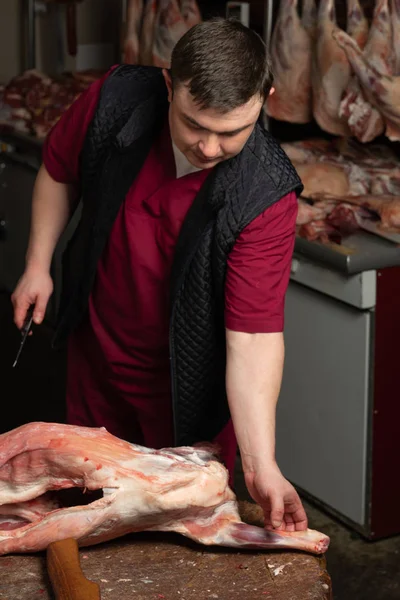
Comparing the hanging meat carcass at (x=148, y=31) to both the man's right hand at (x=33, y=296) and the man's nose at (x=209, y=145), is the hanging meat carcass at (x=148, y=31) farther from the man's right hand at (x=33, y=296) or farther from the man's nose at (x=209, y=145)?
the man's nose at (x=209, y=145)

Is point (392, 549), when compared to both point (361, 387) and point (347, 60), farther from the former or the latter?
point (347, 60)

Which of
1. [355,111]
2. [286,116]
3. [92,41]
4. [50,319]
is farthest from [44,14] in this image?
[355,111]

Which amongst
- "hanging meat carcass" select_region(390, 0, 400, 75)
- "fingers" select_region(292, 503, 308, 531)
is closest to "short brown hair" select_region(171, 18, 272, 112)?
"fingers" select_region(292, 503, 308, 531)

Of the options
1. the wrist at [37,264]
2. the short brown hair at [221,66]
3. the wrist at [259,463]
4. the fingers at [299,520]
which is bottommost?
the fingers at [299,520]

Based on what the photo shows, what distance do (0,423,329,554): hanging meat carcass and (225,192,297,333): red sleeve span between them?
1.13 ft

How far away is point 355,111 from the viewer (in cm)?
404

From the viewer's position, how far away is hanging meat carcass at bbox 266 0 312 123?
430 cm

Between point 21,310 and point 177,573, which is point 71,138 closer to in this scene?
point 21,310

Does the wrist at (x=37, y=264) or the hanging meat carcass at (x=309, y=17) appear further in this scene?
the hanging meat carcass at (x=309, y=17)

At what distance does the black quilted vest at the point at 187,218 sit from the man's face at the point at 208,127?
6.5 inches

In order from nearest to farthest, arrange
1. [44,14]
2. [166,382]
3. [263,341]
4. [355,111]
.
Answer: [263,341] → [166,382] → [355,111] → [44,14]

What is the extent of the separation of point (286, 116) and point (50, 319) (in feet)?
6.86

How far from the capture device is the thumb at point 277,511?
1.97 metres

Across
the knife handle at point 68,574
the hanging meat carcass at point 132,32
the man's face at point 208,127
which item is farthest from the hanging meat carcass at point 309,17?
the knife handle at point 68,574
